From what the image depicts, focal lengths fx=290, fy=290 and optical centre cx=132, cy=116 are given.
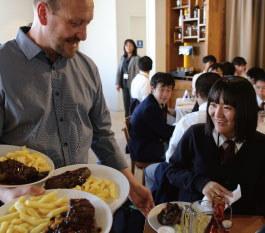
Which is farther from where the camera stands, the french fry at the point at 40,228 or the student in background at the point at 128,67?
the student in background at the point at 128,67

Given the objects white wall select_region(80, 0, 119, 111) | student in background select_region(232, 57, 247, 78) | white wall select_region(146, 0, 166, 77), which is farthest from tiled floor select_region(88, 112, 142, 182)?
student in background select_region(232, 57, 247, 78)

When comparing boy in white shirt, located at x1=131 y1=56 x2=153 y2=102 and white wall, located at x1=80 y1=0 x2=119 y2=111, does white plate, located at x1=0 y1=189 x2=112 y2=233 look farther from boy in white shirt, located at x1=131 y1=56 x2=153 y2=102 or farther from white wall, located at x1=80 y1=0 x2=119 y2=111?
white wall, located at x1=80 y1=0 x2=119 y2=111

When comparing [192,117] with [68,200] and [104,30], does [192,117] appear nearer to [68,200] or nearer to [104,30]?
[68,200]

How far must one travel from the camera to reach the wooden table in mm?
1184

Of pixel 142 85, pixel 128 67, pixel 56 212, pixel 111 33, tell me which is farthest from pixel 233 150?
pixel 111 33

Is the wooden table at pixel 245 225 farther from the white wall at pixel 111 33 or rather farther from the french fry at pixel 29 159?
the white wall at pixel 111 33

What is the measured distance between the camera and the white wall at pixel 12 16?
290 inches

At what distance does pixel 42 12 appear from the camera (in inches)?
44.8

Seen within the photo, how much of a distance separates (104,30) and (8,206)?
7.28 m

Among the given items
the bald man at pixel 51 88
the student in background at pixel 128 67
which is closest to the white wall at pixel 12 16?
the student in background at pixel 128 67

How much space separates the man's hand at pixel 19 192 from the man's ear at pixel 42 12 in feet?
2.12

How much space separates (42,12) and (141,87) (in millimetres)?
3753

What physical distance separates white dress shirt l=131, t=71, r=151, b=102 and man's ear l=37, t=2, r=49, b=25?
372 centimetres

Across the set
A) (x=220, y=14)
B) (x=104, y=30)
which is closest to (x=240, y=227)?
(x=220, y=14)
